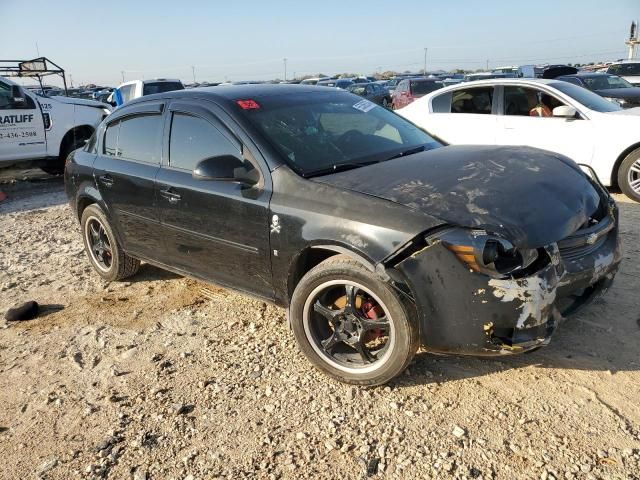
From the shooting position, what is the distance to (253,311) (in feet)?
13.5

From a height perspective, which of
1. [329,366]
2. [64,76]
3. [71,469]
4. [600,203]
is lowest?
[71,469]

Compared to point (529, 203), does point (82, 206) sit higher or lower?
lower

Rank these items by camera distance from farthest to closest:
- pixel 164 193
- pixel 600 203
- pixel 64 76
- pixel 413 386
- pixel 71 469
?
pixel 64 76
pixel 164 193
pixel 600 203
pixel 413 386
pixel 71 469

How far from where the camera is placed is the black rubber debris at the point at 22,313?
14.3 ft

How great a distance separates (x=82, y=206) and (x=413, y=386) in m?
3.75

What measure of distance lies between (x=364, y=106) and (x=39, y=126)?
8308mm

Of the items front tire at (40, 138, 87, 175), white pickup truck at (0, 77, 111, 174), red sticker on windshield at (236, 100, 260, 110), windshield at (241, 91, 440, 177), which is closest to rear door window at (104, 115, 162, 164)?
red sticker on windshield at (236, 100, 260, 110)

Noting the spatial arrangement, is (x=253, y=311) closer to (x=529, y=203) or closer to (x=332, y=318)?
(x=332, y=318)

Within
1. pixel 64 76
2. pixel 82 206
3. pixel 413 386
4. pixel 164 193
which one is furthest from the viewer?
pixel 64 76

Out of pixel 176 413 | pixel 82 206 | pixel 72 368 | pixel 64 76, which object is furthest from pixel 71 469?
pixel 64 76

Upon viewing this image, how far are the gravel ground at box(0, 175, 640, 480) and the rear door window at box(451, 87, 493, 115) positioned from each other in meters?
4.22

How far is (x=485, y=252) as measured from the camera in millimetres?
2570

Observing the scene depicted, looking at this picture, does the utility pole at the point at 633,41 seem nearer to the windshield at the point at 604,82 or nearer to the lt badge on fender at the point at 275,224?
the windshield at the point at 604,82

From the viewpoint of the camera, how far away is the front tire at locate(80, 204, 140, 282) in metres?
4.80
